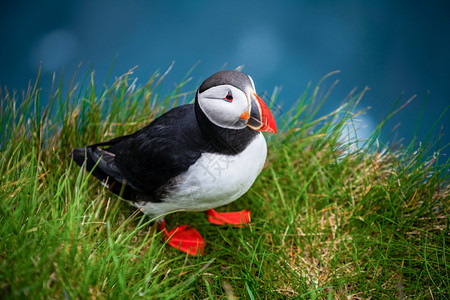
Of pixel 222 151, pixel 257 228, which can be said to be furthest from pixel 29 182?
pixel 257 228

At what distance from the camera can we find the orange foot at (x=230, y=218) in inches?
71.2

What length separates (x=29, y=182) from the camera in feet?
4.50

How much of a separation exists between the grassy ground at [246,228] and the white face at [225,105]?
1.58 ft

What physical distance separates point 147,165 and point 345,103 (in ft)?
4.99

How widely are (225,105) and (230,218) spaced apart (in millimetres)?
780

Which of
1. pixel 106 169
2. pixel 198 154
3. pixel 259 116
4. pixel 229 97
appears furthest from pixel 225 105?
Result: pixel 106 169

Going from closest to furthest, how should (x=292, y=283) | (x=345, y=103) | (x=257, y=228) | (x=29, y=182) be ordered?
(x=29, y=182)
(x=292, y=283)
(x=257, y=228)
(x=345, y=103)

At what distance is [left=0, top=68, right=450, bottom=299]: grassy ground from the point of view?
3.89ft

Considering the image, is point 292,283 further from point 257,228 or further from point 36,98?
point 36,98

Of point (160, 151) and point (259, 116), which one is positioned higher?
point (259, 116)

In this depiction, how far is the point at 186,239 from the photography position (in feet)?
5.83

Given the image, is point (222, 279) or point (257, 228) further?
point (257, 228)

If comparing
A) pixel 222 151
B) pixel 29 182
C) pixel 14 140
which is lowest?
pixel 14 140

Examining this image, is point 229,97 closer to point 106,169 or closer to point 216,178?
point 216,178
